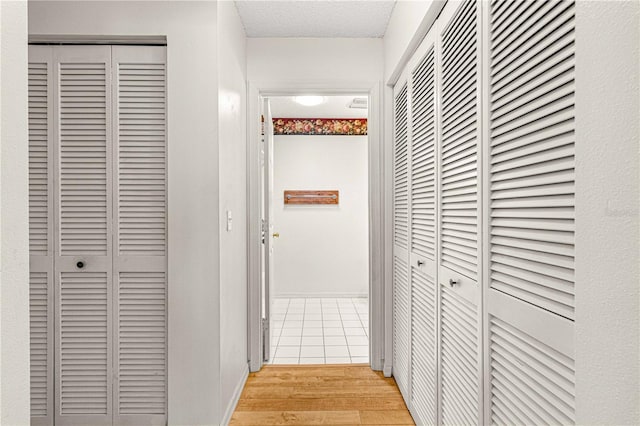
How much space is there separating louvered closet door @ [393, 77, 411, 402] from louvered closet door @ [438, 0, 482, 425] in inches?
23.5

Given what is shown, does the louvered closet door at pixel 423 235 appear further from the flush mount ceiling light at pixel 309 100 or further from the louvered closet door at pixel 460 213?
the flush mount ceiling light at pixel 309 100

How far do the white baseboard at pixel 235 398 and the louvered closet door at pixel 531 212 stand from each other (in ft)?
4.68

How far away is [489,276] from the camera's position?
1.17 metres

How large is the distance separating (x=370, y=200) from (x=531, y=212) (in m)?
1.81

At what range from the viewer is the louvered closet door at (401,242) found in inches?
89.6

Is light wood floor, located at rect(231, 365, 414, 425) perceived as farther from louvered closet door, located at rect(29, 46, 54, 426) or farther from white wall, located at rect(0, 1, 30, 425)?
white wall, located at rect(0, 1, 30, 425)

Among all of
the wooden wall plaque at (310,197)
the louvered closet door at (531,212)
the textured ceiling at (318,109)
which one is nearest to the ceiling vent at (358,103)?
the textured ceiling at (318,109)

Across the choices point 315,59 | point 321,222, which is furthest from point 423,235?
point 321,222

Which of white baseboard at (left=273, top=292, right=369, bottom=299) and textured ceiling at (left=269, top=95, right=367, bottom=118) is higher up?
textured ceiling at (left=269, top=95, right=367, bottom=118)

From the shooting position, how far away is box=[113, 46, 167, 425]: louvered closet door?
6.28 feet

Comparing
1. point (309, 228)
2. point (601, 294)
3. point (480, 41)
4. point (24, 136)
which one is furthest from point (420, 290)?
point (309, 228)

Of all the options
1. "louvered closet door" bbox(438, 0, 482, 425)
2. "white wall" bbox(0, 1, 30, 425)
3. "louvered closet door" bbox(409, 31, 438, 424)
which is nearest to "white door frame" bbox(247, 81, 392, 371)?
"louvered closet door" bbox(409, 31, 438, 424)

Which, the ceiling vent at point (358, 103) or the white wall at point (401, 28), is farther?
the ceiling vent at point (358, 103)

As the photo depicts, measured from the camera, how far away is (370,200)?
2.75m
